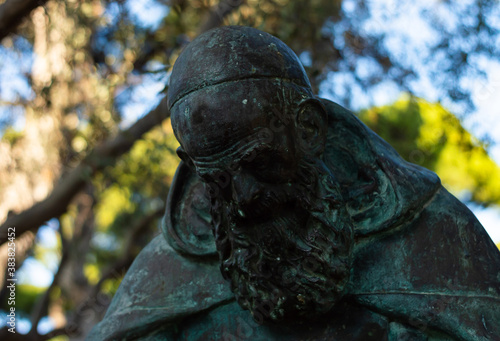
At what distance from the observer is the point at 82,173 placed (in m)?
5.81

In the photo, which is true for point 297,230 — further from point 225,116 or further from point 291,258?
point 225,116

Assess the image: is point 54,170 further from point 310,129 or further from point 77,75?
point 310,129

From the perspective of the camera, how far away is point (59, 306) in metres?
10.6

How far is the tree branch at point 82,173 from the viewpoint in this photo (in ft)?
18.6

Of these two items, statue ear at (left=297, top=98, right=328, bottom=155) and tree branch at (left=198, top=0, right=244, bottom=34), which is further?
tree branch at (left=198, top=0, right=244, bottom=34)

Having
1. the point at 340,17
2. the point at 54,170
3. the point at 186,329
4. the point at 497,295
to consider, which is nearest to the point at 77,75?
the point at 54,170

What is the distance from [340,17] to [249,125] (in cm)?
506

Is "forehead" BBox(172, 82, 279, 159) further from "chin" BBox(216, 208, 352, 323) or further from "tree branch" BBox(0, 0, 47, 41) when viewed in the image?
"tree branch" BBox(0, 0, 47, 41)

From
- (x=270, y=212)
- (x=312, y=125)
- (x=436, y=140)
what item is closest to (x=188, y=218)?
(x=270, y=212)

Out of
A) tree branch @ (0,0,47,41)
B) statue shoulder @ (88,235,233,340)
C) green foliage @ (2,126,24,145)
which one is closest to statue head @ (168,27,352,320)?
statue shoulder @ (88,235,233,340)

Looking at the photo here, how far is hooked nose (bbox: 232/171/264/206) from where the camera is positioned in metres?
1.96

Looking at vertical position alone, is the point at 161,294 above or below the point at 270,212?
below

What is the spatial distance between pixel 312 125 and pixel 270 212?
32cm

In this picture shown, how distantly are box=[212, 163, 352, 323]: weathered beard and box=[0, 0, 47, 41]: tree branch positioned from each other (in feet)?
10.1
